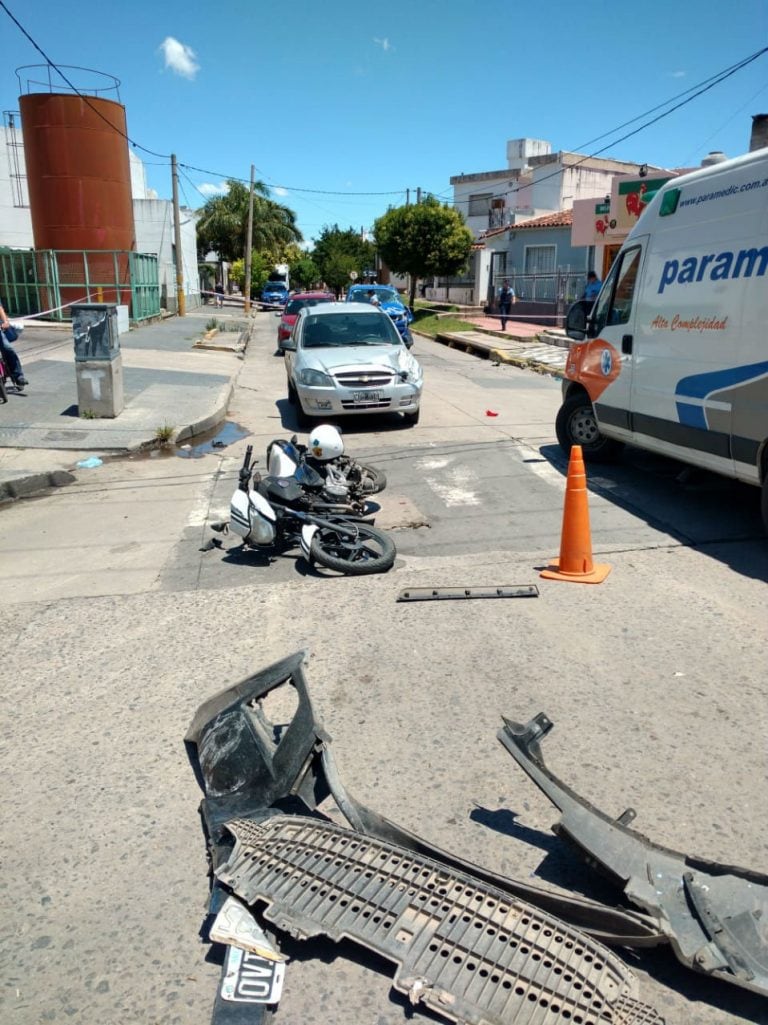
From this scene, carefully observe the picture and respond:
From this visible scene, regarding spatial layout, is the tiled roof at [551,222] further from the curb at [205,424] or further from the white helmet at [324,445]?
the white helmet at [324,445]

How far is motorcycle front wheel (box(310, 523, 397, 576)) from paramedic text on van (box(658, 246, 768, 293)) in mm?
3361

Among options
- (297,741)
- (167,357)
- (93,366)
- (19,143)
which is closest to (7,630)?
(297,741)

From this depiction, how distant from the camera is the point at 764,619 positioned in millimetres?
5113

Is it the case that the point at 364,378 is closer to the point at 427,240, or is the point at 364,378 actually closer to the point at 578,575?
the point at 578,575

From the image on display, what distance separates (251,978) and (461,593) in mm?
3336

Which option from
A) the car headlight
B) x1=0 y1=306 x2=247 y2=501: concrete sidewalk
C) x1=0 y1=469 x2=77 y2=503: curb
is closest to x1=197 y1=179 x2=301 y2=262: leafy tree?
x1=0 y1=306 x2=247 y2=501: concrete sidewalk

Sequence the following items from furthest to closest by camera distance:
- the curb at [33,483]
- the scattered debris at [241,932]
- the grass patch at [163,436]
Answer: the grass patch at [163,436], the curb at [33,483], the scattered debris at [241,932]

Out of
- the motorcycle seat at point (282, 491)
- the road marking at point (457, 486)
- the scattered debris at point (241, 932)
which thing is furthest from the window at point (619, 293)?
the scattered debris at point (241, 932)

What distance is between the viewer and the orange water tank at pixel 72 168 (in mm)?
→ 28516

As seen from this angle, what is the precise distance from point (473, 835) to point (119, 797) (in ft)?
4.87

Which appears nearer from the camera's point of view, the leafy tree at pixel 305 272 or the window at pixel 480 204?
the window at pixel 480 204

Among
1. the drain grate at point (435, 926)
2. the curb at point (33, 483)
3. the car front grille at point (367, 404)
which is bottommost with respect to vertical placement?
the curb at point (33, 483)

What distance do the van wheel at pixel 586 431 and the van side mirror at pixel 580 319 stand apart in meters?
0.71

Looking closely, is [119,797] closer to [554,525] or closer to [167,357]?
[554,525]
